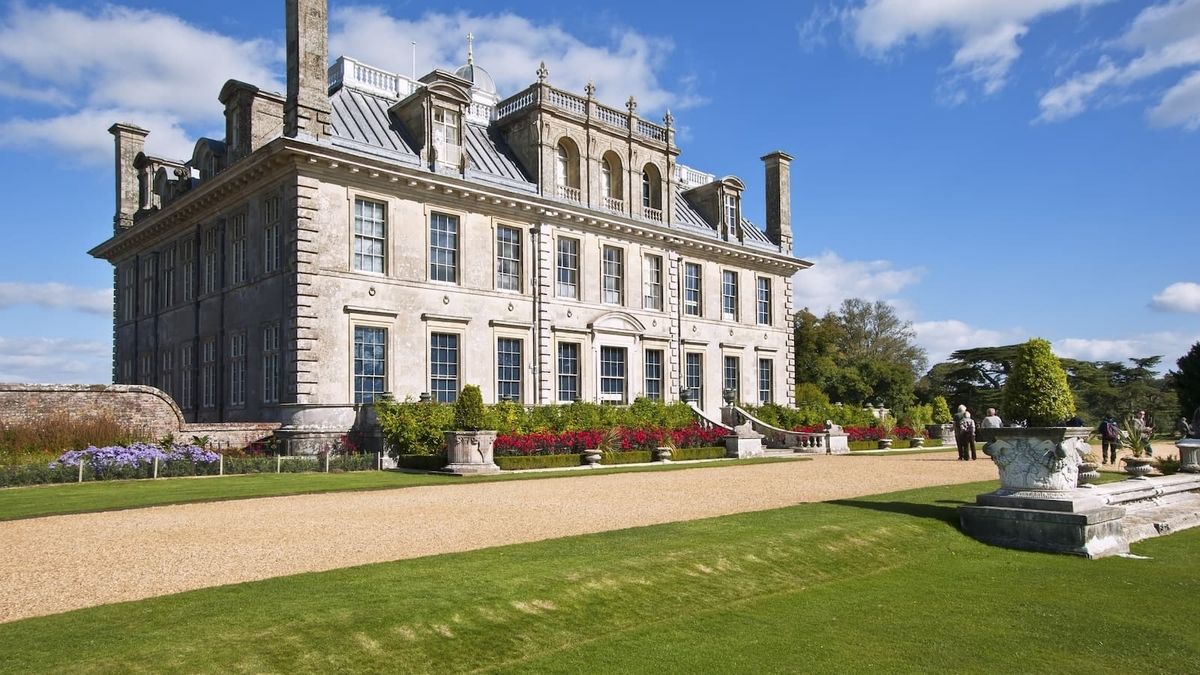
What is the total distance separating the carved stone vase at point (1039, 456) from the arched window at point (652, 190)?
904 inches

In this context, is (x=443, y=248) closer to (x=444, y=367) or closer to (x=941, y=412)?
(x=444, y=367)

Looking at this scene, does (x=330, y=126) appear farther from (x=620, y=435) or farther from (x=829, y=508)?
(x=829, y=508)

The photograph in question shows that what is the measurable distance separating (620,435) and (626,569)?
16.2 metres

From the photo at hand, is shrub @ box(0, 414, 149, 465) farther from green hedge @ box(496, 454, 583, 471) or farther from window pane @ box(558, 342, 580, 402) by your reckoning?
window pane @ box(558, 342, 580, 402)

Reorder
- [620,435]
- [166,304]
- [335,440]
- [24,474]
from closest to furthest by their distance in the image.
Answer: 1. [24,474]
2. [335,440]
3. [620,435]
4. [166,304]

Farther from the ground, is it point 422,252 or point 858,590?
point 422,252

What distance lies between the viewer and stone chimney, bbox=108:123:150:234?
109ft

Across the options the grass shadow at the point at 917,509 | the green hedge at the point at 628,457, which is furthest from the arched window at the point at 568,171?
the grass shadow at the point at 917,509

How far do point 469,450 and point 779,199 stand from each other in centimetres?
2381

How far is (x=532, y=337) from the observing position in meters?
28.4

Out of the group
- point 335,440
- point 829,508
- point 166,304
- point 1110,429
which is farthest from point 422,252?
point 1110,429

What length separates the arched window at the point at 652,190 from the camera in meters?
33.7

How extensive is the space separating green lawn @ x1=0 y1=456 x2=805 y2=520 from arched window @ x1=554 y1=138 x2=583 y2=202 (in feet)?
42.0

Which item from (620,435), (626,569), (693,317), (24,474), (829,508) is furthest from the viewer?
(693,317)
